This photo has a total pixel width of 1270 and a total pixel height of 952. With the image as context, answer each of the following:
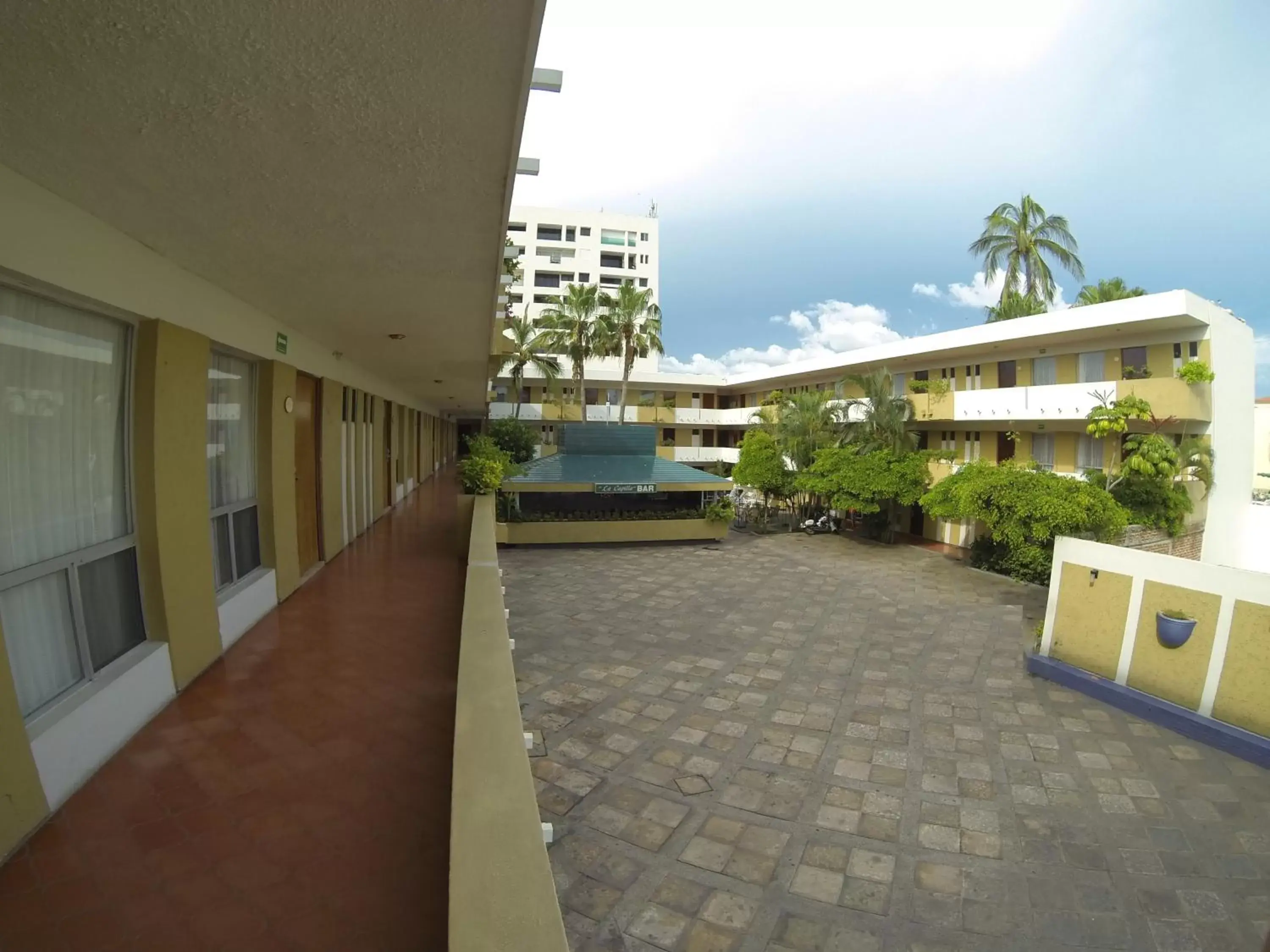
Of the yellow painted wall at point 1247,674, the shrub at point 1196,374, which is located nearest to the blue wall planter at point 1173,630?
the yellow painted wall at point 1247,674

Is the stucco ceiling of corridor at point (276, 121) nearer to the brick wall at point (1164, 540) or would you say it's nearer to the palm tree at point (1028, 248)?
the brick wall at point (1164, 540)

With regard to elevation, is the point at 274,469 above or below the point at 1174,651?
above

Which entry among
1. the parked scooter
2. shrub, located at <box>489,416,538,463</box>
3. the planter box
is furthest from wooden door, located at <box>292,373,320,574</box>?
the parked scooter

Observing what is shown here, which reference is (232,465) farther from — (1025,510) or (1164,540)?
(1164,540)

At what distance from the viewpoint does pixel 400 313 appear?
5688 millimetres

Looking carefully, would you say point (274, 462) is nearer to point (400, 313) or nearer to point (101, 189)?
point (400, 313)

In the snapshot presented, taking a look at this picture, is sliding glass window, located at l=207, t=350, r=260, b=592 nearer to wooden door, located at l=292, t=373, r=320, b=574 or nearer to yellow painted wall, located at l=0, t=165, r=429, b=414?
yellow painted wall, located at l=0, t=165, r=429, b=414

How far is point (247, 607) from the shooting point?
200 inches

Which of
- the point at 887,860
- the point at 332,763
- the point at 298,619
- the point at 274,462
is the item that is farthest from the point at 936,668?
the point at 274,462

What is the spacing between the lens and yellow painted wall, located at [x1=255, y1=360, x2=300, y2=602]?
18.5ft

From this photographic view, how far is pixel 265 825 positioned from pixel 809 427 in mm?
18471

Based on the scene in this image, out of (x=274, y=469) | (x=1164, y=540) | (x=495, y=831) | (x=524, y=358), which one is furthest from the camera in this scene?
(x=524, y=358)

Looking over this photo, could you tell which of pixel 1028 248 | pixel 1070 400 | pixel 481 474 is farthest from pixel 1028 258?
pixel 481 474

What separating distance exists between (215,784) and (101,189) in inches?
121
